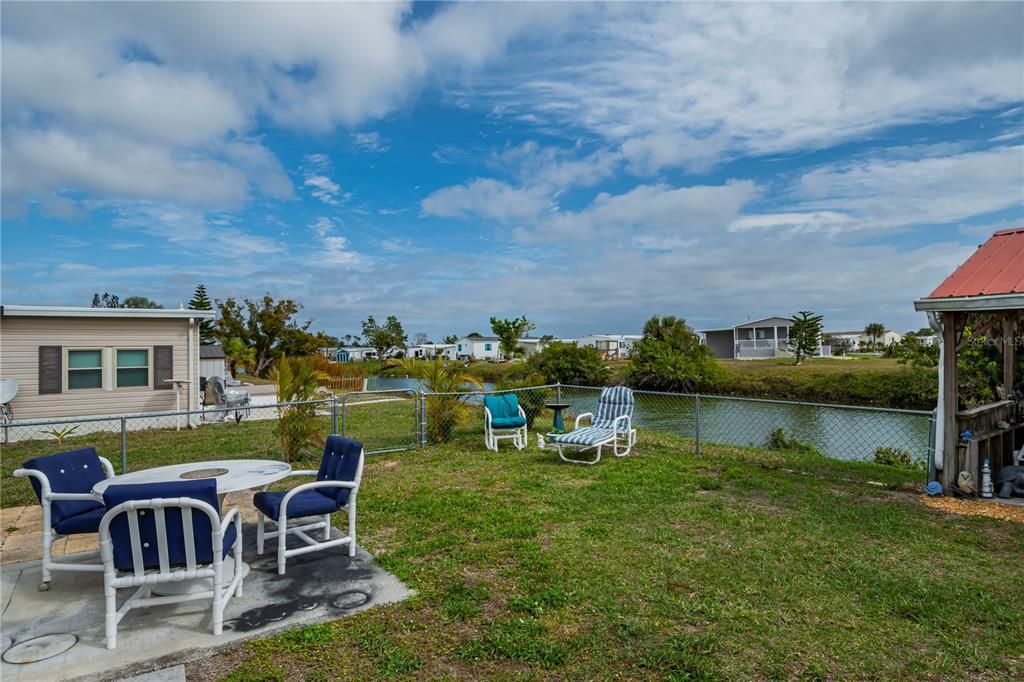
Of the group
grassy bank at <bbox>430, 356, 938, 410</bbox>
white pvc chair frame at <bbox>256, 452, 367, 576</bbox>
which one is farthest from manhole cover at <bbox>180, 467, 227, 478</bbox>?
grassy bank at <bbox>430, 356, 938, 410</bbox>

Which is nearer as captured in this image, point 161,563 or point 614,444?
point 161,563

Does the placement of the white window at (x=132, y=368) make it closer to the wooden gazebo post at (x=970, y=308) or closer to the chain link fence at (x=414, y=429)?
the chain link fence at (x=414, y=429)

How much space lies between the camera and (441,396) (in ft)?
28.4

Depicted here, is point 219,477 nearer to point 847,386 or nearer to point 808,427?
point 808,427

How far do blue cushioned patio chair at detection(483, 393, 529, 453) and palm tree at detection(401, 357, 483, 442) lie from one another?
521mm

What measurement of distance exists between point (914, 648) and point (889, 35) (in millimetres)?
7022

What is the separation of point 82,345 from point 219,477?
10189mm

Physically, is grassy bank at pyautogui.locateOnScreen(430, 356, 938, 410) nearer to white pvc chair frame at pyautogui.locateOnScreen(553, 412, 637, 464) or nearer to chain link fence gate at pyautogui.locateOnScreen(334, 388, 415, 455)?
chain link fence gate at pyautogui.locateOnScreen(334, 388, 415, 455)

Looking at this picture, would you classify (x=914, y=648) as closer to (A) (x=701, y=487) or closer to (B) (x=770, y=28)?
(A) (x=701, y=487)

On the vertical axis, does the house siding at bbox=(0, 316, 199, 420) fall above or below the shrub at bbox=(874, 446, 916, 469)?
above

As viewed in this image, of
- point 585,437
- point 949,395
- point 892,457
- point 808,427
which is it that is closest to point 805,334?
point 808,427

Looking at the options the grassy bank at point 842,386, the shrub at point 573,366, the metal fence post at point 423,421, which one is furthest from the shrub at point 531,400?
the shrub at point 573,366

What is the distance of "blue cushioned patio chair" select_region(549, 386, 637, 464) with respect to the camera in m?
7.04

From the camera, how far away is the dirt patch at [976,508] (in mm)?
4684
